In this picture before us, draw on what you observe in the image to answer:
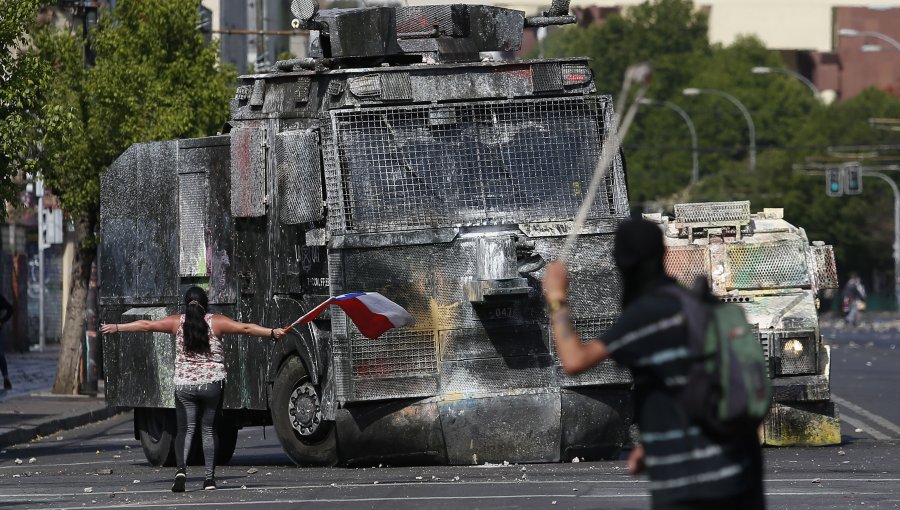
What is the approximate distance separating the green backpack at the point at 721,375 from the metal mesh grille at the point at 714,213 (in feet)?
39.5

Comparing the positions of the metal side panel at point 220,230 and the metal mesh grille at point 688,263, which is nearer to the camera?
the metal side panel at point 220,230

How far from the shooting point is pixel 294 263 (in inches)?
638

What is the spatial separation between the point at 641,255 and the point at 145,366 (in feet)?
37.7

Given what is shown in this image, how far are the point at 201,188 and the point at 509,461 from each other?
12.1 feet

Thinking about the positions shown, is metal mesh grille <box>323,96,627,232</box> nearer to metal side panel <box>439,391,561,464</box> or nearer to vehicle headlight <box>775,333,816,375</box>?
metal side panel <box>439,391,561,464</box>

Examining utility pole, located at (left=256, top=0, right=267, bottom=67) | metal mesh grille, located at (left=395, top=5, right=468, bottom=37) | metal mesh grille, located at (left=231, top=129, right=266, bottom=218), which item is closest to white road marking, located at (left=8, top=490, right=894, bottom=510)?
metal mesh grille, located at (left=231, top=129, right=266, bottom=218)

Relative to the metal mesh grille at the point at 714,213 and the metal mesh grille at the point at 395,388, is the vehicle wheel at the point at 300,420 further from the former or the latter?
the metal mesh grille at the point at 714,213

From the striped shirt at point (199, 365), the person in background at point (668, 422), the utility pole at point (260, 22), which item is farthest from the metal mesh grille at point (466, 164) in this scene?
the utility pole at point (260, 22)

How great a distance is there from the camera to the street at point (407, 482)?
1302 centimetres

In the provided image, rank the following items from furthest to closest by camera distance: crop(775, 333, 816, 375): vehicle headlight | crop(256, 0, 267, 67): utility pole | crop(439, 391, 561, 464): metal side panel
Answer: crop(256, 0, 267, 67): utility pole < crop(775, 333, 816, 375): vehicle headlight < crop(439, 391, 561, 464): metal side panel

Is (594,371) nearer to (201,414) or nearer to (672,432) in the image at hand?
(201,414)

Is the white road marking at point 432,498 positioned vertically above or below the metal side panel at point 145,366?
below

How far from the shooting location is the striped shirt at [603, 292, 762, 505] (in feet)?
21.7

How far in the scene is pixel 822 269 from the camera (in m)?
18.6
